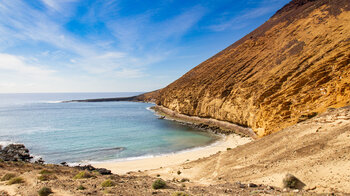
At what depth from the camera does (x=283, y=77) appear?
23203mm

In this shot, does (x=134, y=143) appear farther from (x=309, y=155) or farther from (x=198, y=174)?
(x=309, y=155)

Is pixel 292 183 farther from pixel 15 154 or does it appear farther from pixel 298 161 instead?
pixel 15 154

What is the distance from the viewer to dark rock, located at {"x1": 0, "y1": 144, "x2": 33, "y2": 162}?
20222mm

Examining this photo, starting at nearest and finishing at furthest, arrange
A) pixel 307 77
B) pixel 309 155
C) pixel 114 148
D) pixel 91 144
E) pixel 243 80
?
pixel 309 155 < pixel 307 77 < pixel 114 148 < pixel 91 144 < pixel 243 80

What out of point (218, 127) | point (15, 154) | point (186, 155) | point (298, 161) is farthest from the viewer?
point (218, 127)

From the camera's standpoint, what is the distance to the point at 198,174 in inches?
504

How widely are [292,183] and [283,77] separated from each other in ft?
64.2

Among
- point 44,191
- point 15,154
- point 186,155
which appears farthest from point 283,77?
point 15,154

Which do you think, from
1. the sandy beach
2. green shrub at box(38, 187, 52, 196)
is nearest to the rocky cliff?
the sandy beach

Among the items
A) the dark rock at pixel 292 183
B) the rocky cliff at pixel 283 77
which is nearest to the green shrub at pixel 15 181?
the dark rock at pixel 292 183

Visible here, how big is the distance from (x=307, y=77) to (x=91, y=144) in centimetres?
2947

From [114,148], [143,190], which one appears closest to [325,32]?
[143,190]

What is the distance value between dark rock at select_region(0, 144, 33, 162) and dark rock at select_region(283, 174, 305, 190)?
25502mm

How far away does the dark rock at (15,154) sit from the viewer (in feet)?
66.3
